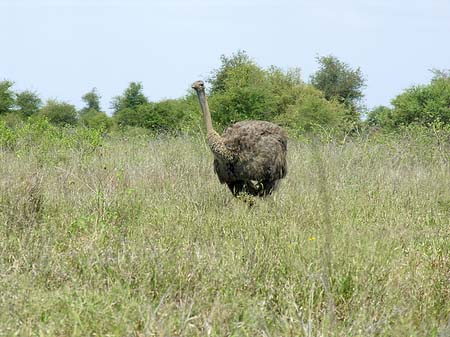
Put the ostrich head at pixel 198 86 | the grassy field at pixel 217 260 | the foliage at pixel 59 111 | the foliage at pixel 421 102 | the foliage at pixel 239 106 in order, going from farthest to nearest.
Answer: the foliage at pixel 59 111 → the foliage at pixel 421 102 → the foliage at pixel 239 106 → the ostrich head at pixel 198 86 → the grassy field at pixel 217 260

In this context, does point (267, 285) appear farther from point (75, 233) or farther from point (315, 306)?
point (75, 233)

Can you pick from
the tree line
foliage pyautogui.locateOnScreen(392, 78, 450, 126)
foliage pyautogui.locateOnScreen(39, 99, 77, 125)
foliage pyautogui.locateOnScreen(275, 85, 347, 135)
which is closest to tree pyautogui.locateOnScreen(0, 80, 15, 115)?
the tree line

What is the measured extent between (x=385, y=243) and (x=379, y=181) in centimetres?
362

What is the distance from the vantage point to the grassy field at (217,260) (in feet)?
10.1

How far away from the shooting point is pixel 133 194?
6.13 m

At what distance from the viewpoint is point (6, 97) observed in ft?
101

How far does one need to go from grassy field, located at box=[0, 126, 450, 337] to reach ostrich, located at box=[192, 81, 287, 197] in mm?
238

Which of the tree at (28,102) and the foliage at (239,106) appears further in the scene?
the tree at (28,102)

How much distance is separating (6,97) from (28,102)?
5894 mm

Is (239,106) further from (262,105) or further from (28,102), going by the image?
(28,102)

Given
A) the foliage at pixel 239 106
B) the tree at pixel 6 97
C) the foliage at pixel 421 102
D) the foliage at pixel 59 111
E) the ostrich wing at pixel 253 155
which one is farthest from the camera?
the foliage at pixel 59 111

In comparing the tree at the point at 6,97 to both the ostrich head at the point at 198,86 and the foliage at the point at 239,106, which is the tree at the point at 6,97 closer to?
the foliage at the point at 239,106

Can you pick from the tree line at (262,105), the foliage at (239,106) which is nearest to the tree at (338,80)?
the tree line at (262,105)

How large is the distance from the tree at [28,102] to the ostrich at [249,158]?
29.4 metres
